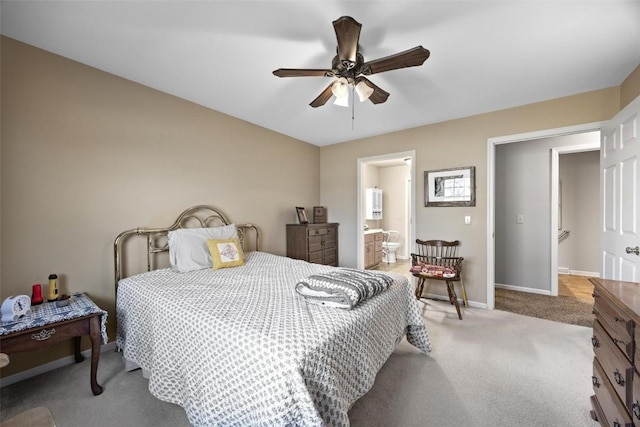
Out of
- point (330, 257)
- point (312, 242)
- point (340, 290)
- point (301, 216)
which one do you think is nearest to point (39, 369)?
point (340, 290)

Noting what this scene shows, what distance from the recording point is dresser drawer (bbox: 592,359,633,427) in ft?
3.84

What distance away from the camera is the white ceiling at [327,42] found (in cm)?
164

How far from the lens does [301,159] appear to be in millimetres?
4598

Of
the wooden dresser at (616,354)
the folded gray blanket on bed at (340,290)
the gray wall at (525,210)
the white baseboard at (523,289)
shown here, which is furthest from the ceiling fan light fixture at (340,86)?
the white baseboard at (523,289)

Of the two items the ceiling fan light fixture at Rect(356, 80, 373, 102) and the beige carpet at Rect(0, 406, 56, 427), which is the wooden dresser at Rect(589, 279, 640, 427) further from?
the beige carpet at Rect(0, 406, 56, 427)

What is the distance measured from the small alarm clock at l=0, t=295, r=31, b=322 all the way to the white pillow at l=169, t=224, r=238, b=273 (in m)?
0.95

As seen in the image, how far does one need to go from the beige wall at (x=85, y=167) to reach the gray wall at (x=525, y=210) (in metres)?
4.35

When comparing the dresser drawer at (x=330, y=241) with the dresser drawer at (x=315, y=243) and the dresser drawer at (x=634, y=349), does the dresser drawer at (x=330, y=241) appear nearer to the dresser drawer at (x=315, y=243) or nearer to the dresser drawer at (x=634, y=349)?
the dresser drawer at (x=315, y=243)

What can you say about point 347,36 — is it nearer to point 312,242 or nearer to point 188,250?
point 188,250

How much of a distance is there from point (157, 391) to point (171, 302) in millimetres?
532

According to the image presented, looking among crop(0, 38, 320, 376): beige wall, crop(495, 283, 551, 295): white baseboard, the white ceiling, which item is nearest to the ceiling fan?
the white ceiling

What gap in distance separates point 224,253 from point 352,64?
2.06 metres

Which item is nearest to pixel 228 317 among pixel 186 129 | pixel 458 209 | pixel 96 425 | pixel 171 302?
pixel 171 302

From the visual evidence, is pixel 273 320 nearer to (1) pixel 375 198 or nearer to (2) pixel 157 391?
(2) pixel 157 391
